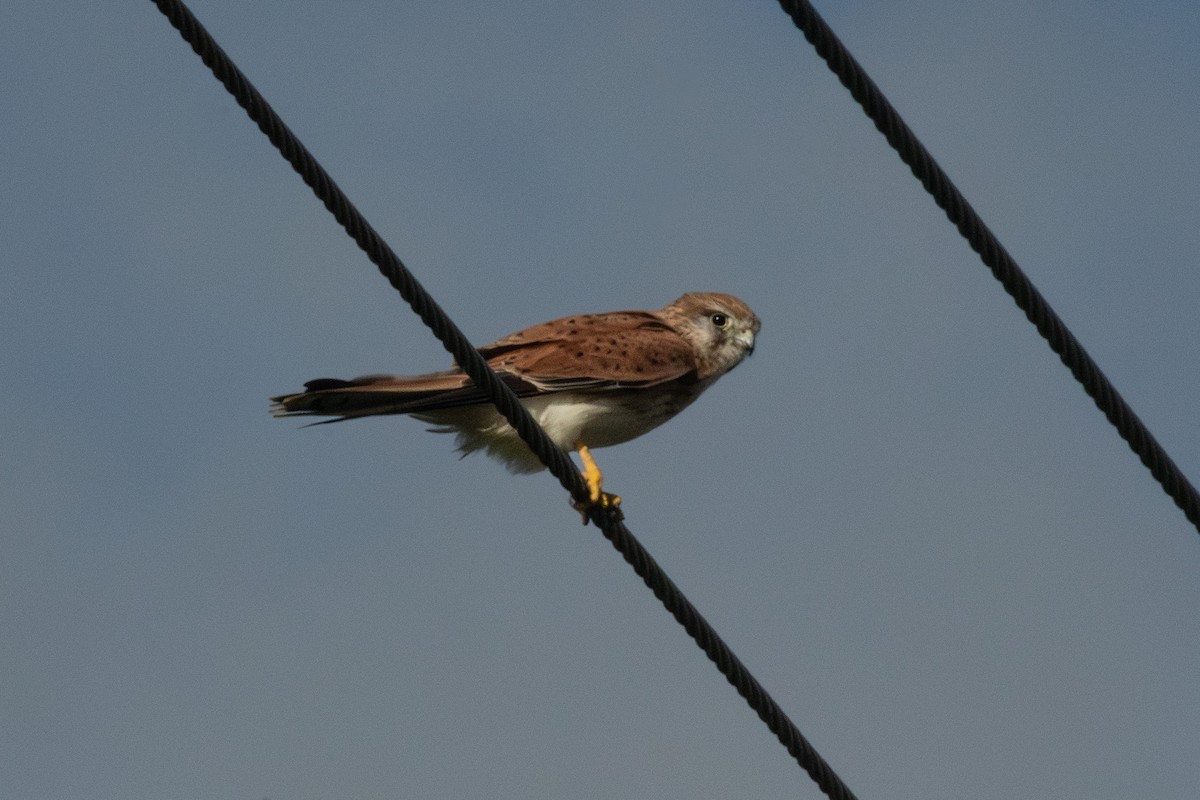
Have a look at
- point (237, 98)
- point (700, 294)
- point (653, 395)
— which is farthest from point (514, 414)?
point (700, 294)

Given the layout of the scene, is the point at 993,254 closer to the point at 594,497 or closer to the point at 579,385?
the point at 594,497

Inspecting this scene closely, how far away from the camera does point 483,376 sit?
3.88m

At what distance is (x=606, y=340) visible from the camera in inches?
253

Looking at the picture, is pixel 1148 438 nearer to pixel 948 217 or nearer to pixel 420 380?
pixel 948 217

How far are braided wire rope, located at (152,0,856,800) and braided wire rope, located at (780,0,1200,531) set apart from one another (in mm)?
1014

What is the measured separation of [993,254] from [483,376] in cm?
119

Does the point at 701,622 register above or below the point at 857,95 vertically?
below

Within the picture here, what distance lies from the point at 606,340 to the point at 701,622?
2.35m

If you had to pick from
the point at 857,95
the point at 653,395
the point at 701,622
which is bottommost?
the point at 701,622

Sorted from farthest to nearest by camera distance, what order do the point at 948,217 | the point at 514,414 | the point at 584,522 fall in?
the point at 584,522 < the point at 514,414 < the point at 948,217

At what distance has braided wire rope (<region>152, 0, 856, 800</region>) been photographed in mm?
3426

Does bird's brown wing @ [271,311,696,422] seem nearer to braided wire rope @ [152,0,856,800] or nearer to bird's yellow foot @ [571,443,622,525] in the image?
bird's yellow foot @ [571,443,622,525]

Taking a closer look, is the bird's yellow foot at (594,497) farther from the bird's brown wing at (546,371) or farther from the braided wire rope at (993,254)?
the braided wire rope at (993,254)

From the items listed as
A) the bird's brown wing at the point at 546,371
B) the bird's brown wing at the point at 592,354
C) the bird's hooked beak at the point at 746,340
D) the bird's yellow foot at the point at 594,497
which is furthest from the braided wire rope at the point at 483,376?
the bird's hooked beak at the point at 746,340
